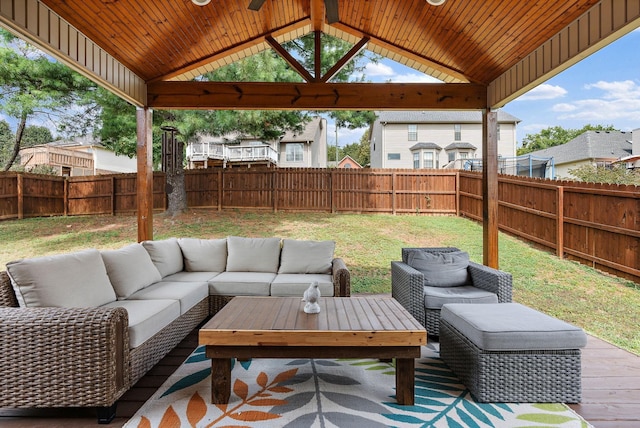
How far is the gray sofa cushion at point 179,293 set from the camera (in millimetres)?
3046

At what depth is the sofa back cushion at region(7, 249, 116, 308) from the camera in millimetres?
2264

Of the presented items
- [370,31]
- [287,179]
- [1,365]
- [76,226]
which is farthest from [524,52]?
[76,226]

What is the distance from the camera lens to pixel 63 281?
244cm

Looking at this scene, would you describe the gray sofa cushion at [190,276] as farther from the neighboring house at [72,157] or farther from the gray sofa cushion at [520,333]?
the neighboring house at [72,157]

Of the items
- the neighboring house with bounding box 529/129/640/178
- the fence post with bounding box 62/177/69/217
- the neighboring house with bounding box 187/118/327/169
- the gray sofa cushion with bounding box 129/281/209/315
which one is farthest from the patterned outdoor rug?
the neighboring house with bounding box 529/129/640/178

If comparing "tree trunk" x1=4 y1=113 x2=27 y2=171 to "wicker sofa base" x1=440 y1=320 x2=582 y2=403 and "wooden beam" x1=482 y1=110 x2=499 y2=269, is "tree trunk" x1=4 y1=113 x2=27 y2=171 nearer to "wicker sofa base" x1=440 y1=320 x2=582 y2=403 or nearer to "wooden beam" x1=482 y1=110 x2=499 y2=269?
"wooden beam" x1=482 y1=110 x2=499 y2=269

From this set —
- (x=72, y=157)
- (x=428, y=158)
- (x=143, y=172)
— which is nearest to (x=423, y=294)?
(x=143, y=172)

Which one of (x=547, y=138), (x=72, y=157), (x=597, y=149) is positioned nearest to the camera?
(x=72, y=157)

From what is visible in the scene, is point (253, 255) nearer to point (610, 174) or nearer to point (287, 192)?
point (287, 192)

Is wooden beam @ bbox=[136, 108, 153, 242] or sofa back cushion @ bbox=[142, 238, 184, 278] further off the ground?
wooden beam @ bbox=[136, 108, 153, 242]

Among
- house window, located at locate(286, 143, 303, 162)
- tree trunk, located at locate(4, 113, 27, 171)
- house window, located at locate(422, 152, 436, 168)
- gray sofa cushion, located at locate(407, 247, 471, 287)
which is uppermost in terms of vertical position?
house window, located at locate(286, 143, 303, 162)

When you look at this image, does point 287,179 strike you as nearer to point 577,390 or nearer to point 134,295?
point 134,295

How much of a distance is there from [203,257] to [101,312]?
218cm

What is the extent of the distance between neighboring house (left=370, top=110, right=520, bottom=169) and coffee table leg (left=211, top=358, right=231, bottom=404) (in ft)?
49.3
